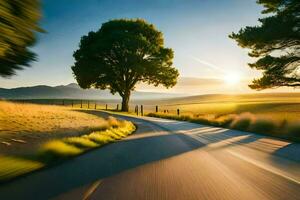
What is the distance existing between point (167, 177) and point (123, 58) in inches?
1528

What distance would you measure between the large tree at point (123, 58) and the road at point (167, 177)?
33.8 m

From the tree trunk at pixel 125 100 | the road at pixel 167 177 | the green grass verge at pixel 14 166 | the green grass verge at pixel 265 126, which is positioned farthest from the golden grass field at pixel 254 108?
the green grass verge at pixel 14 166

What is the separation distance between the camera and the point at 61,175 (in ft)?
24.5

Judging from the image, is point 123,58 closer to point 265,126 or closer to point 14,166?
point 265,126

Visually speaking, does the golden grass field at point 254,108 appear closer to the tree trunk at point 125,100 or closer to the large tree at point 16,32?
the tree trunk at point 125,100

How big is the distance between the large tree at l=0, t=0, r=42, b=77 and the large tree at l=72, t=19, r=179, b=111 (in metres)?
35.3

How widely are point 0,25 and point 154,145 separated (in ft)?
24.1

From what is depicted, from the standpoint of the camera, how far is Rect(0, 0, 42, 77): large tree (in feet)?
24.1

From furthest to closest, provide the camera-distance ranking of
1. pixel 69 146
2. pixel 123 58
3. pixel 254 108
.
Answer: pixel 254 108, pixel 123 58, pixel 69 146

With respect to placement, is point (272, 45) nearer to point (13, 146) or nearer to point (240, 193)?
point (13, 146)

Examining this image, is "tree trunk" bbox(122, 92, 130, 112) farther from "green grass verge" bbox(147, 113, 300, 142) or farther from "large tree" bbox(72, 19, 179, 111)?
"green grass verge" bbox(147, 113, 300, 142)

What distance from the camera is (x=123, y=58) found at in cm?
4541

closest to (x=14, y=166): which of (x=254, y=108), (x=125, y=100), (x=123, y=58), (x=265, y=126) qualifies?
(x=265, y=126)

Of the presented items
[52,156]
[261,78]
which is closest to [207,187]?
[52,156]
